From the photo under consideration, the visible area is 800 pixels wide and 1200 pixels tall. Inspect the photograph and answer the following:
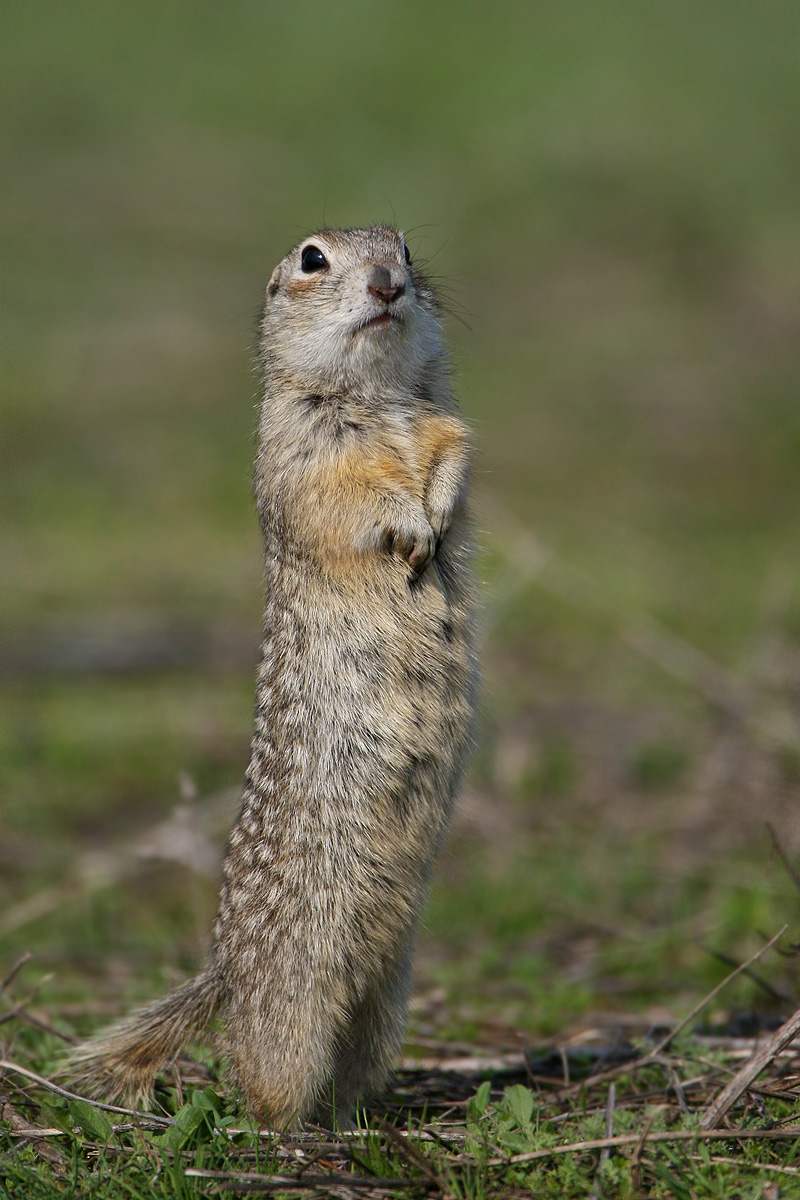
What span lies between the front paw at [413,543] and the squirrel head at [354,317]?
649 mm

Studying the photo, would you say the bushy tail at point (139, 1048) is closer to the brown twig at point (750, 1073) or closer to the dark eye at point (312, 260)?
the brown twig at point (750, 1073)

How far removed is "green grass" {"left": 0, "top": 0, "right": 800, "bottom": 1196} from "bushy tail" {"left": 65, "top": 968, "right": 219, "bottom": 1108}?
0.36 m

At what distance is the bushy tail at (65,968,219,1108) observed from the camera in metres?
4.57

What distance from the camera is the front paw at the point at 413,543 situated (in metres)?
4.55

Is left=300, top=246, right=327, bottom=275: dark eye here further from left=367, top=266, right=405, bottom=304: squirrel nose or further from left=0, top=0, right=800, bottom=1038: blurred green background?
left=0, top=0, right=800, bottom=1038: blurred green background

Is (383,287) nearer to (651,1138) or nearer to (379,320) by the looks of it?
(379,320)

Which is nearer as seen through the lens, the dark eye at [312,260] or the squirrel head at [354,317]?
the squirrel head at [354,317]

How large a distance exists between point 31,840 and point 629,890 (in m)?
3.38

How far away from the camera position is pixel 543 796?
26.5ft

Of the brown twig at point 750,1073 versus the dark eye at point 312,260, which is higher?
the dark eye at point 312,260

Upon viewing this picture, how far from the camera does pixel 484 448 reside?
1379 cm

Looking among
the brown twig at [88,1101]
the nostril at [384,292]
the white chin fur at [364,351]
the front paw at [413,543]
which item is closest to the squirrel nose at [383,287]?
the nostril at [384,292]

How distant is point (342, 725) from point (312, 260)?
1.88 m

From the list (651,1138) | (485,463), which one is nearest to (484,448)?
(485,463)
